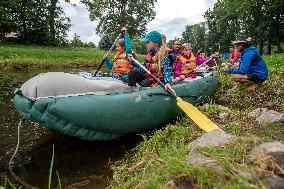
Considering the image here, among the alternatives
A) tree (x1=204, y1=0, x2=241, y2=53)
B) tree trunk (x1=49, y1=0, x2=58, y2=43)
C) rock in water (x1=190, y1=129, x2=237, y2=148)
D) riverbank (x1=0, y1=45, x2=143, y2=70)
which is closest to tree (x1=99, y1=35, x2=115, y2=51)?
tree trunk (x1=49, y1=0, x2=58, y2=43)

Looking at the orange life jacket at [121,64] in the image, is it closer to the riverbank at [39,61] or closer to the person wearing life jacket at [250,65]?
the person wearing life jacket at [250,65]

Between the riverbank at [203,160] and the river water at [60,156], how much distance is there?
0.25 m

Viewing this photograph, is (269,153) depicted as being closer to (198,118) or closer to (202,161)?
(202,161)

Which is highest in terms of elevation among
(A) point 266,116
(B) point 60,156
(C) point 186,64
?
(C) point 186,64

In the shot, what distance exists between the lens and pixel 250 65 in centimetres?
673

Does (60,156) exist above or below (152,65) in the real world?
below

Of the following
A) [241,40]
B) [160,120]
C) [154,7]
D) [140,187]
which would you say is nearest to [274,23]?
[154,7]

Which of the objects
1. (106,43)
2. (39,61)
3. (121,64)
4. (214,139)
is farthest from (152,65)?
(106,43)

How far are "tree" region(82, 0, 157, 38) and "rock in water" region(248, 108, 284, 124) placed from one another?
41.1 m

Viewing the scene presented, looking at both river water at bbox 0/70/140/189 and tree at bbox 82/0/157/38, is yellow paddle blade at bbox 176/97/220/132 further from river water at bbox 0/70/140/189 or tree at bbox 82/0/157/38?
tree at bbox 82/0/157/38

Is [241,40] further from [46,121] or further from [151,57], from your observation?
[46,121]

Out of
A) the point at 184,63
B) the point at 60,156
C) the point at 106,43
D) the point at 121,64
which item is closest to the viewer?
the point at 60,156

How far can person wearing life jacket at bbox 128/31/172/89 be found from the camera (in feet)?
18.0

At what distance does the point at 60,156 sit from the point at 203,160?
2372mm
